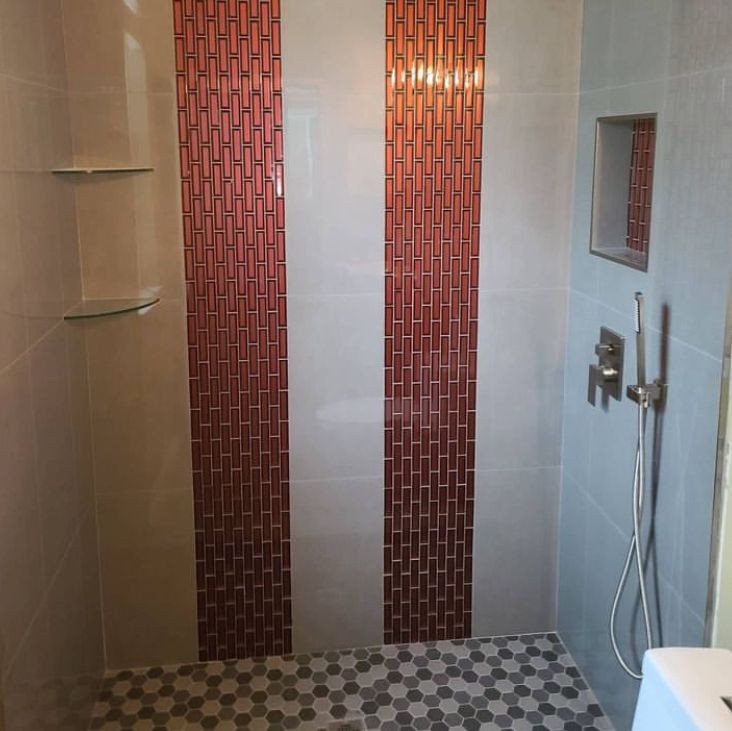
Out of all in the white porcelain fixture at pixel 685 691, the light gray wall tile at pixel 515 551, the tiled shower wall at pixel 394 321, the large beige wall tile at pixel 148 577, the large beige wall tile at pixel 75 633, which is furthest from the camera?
the light gray wall tile at pixel 515 551

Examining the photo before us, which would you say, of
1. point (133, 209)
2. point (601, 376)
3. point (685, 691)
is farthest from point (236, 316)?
point (685, 691)

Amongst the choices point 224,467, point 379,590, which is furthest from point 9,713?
point 379,590

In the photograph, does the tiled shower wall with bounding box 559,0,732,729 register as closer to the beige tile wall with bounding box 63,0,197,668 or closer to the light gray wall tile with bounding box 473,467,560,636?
the light gray wall tile with bounding box 473,467,560,636

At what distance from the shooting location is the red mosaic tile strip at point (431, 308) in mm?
2252

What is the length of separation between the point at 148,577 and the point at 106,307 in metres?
0.78

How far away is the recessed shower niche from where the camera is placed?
211cm

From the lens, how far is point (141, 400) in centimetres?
235

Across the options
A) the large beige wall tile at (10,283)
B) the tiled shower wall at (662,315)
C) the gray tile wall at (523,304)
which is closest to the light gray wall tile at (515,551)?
the gray tile wall at (523,304)

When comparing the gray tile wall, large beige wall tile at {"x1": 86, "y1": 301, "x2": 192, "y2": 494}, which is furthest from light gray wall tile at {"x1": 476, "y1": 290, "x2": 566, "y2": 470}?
large beige wall tile at {"x1": 86, "y1": 301, "x2": 192, "y2": 494}

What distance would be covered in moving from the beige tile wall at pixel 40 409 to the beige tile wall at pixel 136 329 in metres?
0.06

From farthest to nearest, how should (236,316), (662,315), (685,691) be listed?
(236,316)
(662,315)
(685,691)

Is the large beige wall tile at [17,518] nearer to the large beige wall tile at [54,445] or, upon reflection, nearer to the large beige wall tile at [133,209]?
the large beige wall tile at [54,445]

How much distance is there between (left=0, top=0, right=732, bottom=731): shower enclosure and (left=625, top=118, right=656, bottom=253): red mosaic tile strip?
2 cm

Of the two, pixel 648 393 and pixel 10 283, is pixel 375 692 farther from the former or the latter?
pixel 10 283
